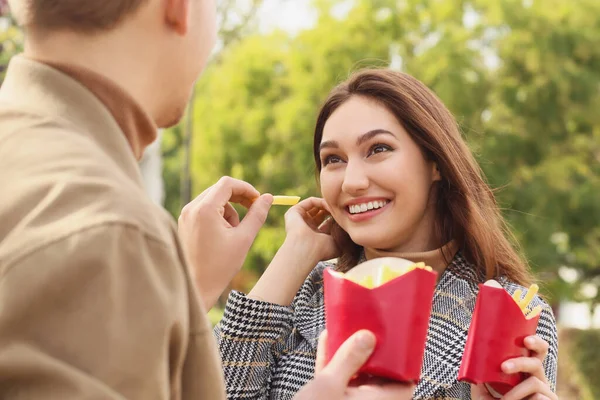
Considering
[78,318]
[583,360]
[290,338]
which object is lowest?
[583,360]

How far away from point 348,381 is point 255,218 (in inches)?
47.7

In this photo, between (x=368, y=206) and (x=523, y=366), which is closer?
(x=523, y=366)

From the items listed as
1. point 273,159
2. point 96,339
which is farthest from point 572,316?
point 96,339

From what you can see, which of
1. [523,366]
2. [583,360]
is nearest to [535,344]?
[523,366]

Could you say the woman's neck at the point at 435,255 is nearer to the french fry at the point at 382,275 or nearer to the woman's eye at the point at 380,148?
the woman's eye at the point at 380,148

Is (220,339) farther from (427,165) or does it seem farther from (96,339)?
(96,339)

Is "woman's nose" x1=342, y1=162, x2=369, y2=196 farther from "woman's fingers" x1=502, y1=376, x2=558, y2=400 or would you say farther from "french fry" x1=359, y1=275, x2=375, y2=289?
"french fry" x1=359, y1=275, x2=375, y2=289

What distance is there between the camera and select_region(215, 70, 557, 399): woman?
3.05 m

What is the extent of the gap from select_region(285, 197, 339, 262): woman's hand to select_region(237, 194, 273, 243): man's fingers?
0.40 meters

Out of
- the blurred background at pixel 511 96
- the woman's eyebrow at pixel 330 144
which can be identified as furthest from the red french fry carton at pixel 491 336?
the blurred background at pixel 511 96

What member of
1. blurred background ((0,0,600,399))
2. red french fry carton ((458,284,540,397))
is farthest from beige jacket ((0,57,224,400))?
blurred background ((0,0,600,399))

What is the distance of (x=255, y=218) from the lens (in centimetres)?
286

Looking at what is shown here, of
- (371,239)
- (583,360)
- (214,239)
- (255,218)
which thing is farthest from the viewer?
(583,360)

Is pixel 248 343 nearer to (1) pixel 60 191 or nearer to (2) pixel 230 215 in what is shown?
(2) pixel 230 215
